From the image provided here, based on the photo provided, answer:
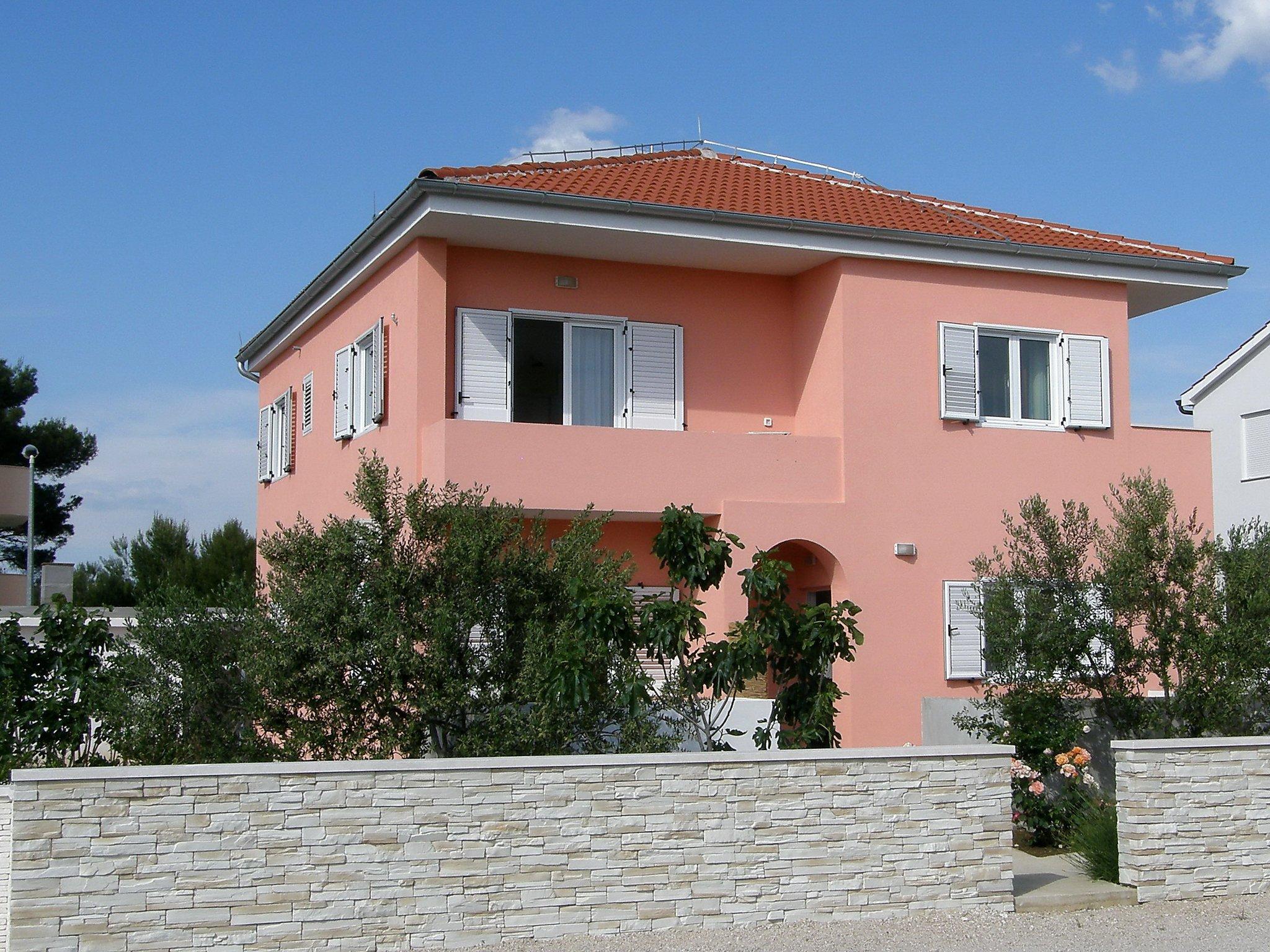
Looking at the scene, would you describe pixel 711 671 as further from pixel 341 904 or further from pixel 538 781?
pixel 341 904

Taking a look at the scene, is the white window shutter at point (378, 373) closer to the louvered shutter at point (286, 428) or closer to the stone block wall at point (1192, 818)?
the louvered shutter at point (286, 428)

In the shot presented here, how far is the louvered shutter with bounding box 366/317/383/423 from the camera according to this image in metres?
15.8

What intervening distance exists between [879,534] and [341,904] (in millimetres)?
9271

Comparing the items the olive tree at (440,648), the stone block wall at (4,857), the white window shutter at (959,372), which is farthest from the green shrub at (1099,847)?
the stone block wall at (4,857)

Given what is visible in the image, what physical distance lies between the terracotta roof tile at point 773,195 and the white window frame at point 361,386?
2.65 m

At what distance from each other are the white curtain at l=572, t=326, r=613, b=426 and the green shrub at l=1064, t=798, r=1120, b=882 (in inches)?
291

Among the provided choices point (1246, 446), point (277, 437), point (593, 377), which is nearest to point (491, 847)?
point (593, 377)

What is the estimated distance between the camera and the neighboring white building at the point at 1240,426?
2903 cm

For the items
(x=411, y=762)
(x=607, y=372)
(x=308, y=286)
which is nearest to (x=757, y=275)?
(x=607, y=372)

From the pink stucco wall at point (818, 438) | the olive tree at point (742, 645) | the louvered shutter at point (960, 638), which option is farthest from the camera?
the louvered shutter at point (960, 638)

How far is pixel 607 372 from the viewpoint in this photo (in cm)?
1616

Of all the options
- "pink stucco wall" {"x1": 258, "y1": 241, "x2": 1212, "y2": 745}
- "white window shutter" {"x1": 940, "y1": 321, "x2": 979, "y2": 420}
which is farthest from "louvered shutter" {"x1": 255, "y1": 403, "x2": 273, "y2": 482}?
"white window shutter" {"x1": 940, "y1": 321, "x2": 979, "y2": 420}

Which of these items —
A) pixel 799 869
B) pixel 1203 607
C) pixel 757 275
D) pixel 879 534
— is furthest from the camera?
pixel 757 275

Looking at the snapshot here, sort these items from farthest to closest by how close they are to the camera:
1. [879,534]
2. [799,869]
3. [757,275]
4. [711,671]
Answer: [757,275] < [879,534] < [711,671] < [799,869]
